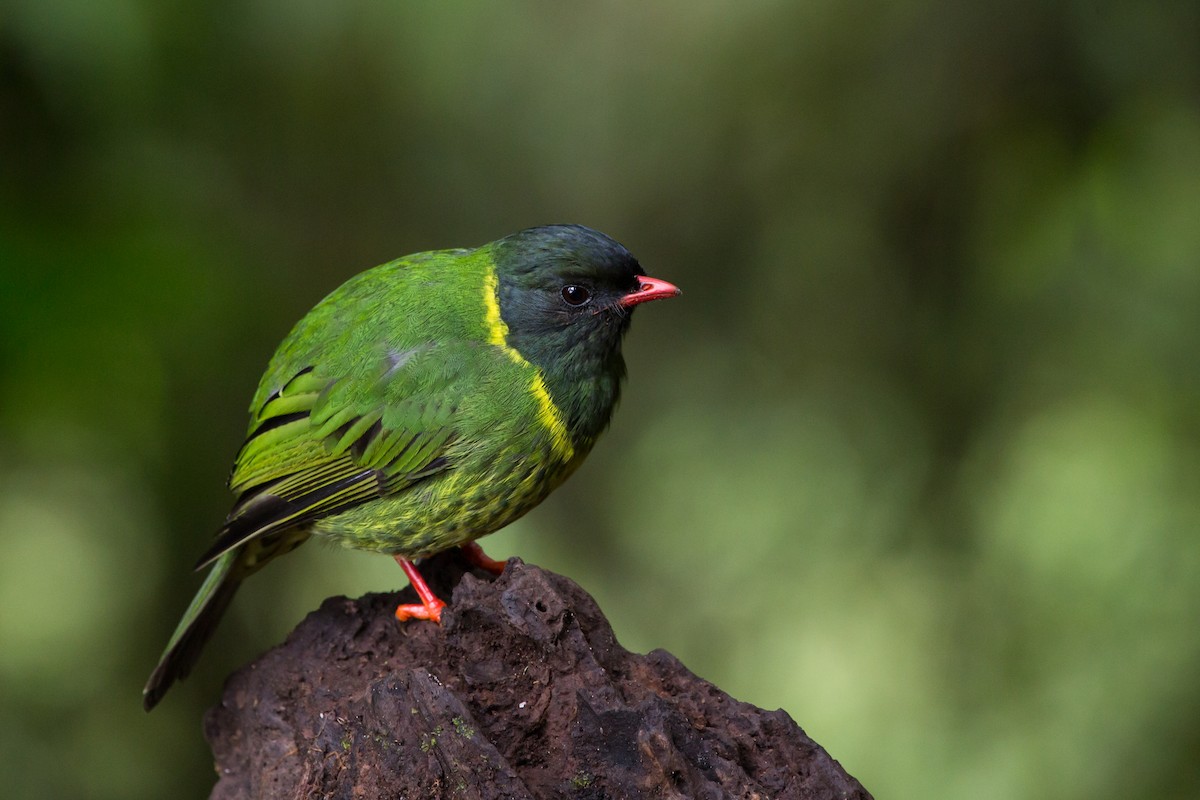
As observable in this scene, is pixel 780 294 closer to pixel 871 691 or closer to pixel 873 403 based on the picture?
pixel 873 403

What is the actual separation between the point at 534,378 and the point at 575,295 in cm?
27

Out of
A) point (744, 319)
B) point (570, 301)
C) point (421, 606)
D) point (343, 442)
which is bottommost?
point (421, 606)

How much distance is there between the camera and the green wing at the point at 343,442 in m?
3.32

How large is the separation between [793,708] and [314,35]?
11.6 ft

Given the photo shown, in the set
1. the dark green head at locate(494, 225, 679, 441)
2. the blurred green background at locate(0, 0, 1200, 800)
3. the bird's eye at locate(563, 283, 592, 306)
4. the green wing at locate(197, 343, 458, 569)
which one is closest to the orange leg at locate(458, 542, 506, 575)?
the green wing at locate(197, 343, 458, 569)

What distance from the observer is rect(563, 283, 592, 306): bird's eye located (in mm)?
3402

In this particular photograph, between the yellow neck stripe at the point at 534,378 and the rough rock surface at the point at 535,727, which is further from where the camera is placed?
the yellow neck stripe at the point at 534,378

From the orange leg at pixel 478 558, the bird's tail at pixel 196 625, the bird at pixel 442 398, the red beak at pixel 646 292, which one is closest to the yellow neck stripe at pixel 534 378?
the bird at pixel 442 398

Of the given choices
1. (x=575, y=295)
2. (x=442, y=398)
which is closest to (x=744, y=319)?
(x=575, y=295)

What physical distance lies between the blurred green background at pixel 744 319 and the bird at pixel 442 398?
1.32 metres

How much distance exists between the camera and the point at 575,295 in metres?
3.41

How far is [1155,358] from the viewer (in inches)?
194

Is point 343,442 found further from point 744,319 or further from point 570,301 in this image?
point 744,319

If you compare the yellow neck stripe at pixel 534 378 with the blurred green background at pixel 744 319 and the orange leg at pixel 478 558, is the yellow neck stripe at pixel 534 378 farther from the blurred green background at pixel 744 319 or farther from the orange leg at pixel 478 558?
the blurred green background at pixel 744 319
